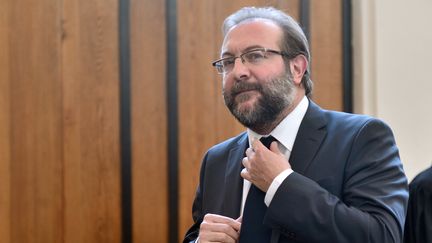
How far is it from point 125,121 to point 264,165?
1.84 m

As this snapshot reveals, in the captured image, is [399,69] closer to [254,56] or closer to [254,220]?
[254,56]

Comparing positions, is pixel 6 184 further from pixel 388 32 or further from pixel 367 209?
pixel 388 32

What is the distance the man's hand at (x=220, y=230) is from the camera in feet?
4.83

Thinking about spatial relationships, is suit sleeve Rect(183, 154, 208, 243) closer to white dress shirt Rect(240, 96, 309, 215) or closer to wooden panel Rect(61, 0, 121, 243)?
white dress shirt Rect(240, 96, 309, 215)

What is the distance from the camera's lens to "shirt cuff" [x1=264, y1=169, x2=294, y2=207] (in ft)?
4.41

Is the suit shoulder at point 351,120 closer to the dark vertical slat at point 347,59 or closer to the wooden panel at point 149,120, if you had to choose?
the wooden panel at point 149,120

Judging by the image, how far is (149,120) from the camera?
3127mm

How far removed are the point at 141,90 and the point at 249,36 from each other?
1.62 meters

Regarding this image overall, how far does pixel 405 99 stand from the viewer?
10.8 feet

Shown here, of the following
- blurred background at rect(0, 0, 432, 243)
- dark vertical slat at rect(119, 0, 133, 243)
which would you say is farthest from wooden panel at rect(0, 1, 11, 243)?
dark vertical slat at rect(119, 0, 133, 243)

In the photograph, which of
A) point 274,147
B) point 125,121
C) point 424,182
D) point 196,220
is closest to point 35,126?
point 125,121

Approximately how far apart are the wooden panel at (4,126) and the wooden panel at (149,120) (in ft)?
2.44

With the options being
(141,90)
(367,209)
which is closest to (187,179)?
(141,90)

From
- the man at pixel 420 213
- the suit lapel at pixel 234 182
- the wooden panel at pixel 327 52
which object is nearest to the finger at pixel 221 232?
the suit lapel at pixel 234 182
